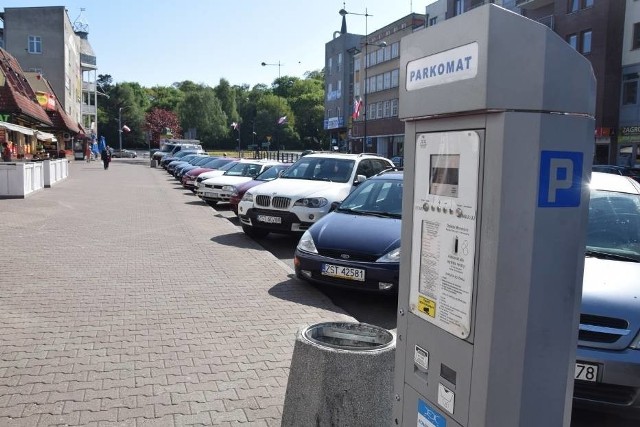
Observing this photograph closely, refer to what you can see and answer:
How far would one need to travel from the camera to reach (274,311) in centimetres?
618

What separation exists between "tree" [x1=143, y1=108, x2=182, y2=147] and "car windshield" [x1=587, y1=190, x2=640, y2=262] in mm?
103407

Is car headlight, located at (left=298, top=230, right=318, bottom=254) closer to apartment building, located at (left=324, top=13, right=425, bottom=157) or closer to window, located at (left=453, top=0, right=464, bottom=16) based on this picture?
apartment building, located at (left=324, top=13, right=425, bottom=157)

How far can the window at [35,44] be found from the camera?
189 ft

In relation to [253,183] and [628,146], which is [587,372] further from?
[628,146]

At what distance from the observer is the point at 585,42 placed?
3694cm

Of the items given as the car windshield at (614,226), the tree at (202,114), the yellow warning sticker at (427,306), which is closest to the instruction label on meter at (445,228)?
the yellow warning sticker at (427,306)

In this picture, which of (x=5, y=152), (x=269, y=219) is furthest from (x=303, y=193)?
(x=5, y=152)

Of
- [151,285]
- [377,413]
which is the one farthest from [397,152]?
[377,413]

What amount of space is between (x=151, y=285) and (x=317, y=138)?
3983 inches

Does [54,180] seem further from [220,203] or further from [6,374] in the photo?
[6,374]

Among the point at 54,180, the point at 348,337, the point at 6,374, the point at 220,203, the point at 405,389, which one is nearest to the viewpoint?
the point at 405,389

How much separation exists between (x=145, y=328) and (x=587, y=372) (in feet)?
12.6

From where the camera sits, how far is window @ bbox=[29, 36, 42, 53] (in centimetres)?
5750

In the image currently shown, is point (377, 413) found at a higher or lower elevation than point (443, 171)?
lower
